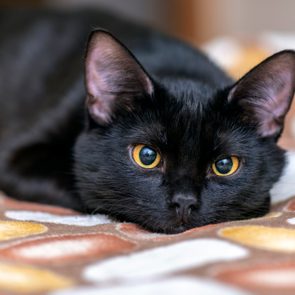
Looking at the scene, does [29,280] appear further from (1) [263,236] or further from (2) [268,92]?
(2) [268,92]

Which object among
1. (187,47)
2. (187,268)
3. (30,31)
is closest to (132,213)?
(187,268)

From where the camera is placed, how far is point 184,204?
117cm

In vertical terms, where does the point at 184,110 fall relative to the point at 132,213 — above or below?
above

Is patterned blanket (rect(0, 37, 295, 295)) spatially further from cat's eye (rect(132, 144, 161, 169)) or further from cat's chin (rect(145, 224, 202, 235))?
cat's eye (rect(132, 144, 161, 169))

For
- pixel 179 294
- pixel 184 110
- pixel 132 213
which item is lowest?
pixel 132 213

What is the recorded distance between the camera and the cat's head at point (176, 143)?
1220 mm

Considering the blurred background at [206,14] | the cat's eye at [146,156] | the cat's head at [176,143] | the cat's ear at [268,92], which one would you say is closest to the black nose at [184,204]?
the cat's head at [176,143]

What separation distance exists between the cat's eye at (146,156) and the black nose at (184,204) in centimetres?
10

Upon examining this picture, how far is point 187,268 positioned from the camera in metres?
0.88

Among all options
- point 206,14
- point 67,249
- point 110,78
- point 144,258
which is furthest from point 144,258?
point 206,14

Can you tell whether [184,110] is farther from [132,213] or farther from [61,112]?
[61,112]

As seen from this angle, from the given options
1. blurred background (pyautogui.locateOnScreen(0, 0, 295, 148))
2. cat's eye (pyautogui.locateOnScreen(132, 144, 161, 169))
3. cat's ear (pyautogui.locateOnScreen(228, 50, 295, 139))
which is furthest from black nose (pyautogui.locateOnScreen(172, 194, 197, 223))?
blurred background (pyautogui.locateOnScreen(0, 0, 295, 148))

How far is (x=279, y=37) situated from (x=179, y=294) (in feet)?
7.32

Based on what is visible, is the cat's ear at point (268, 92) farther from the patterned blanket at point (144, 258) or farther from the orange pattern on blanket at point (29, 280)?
the orange pattern on blanket at point (29, 280)
